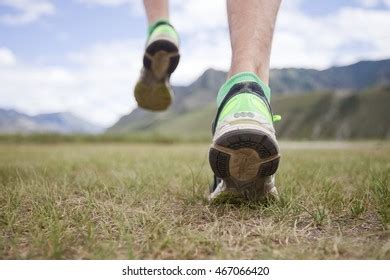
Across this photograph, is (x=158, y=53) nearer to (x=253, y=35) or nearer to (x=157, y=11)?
(x=157, y=11)

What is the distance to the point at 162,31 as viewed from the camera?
244 cm

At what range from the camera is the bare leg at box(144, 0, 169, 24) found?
252 cm

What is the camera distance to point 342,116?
106 metres

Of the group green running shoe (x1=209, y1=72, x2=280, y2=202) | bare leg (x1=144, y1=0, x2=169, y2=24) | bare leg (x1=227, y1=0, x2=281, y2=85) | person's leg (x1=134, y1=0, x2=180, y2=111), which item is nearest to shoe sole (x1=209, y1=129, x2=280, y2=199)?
green running shoe (x1=209, y1=72, x2=280, y2=202)

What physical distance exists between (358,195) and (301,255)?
35.0 inches

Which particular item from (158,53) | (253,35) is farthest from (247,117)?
(158,53)

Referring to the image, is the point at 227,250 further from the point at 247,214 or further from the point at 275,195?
the point at 275,195

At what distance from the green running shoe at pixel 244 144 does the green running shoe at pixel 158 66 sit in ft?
2.76

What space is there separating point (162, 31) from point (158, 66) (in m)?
0.27

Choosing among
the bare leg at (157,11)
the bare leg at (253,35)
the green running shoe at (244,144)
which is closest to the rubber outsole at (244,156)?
the green running shoe at (244,144)

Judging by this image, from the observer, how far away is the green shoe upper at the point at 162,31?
2.42 meters

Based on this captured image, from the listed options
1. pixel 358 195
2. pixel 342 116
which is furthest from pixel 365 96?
pixel 358 195

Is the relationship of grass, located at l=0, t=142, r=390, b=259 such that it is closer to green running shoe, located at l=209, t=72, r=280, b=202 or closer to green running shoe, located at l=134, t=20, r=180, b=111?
green running shoe, located at l=209, t=72, r=280, b=202
